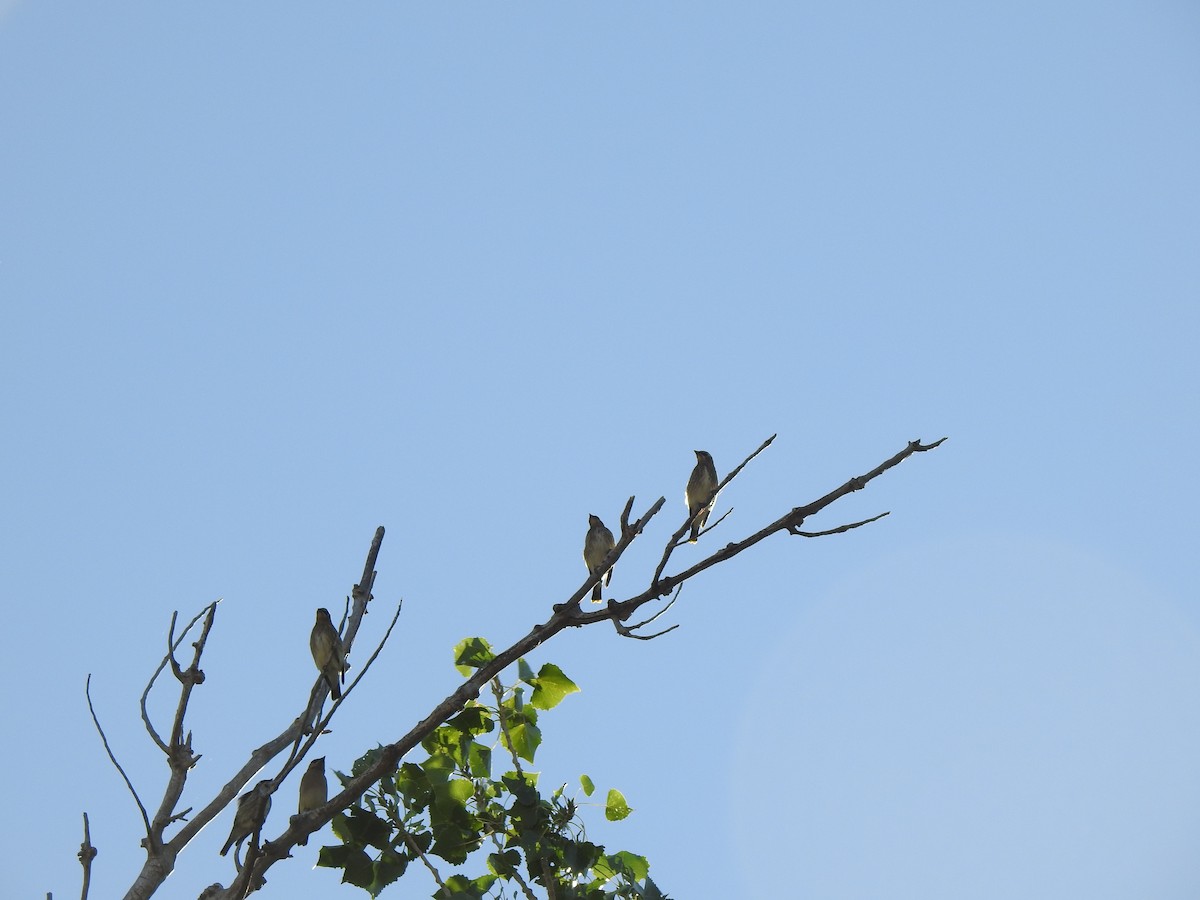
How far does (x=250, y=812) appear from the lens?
15.0ft

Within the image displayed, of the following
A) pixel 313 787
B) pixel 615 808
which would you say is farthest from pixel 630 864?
pixel 313 787

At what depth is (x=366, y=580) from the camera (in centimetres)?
498

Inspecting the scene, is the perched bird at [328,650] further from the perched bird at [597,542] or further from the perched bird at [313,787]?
the perched bird at [597,542]

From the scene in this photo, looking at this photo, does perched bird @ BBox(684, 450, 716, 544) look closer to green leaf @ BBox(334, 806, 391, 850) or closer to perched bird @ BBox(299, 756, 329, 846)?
perched bird @ BBox(299, 756, 329, 846)

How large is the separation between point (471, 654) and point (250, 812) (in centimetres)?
120

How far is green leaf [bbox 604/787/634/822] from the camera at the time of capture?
539 cm

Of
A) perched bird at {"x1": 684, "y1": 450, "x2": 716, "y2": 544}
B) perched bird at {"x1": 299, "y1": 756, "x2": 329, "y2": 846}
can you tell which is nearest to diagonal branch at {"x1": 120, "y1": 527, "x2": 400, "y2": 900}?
perched bird at {"x1": 299, "y1": 756, "x2": 329, "y2": 846}

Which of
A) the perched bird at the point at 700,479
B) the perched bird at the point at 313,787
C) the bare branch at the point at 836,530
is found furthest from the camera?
the perched bird at the point at 700,479

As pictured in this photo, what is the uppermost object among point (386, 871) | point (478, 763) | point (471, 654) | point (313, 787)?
point (313, 787)

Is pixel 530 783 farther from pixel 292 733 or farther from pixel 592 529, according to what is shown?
pixel 592 529

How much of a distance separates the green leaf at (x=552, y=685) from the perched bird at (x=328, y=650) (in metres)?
0.92

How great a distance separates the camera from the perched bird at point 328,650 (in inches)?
178

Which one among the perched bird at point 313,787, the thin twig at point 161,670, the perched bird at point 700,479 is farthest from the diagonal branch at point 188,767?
the perched bird at point 700,479

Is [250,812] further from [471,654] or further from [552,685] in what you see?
[552,685]
